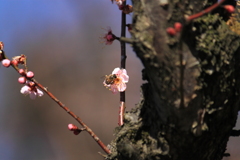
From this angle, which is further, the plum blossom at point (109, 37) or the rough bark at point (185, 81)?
the plum blossom at point (109, 37)

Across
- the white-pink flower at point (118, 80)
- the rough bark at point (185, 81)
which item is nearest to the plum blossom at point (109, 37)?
the white-pink flower at point (118, 80)

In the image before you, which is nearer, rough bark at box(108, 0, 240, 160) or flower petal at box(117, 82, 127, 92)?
rough bark at box(108, 0, 240, 160)

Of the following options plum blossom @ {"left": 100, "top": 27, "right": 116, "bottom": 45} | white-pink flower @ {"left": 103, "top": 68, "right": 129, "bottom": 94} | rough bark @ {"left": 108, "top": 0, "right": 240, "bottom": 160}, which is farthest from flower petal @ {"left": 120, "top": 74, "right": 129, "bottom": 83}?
rough bark @ {"left": 108, "top": 0, "right": 240, "bottom": 160}

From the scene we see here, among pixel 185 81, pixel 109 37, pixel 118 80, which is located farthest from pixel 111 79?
pixel 185 81

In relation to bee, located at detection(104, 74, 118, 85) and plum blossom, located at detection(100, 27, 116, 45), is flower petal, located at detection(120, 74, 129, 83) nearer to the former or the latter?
bee, located at detection(104, 74, 118, 85)

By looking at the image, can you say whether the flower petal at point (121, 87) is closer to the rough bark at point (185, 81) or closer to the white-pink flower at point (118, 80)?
the white-pink flower at point (118, 80)

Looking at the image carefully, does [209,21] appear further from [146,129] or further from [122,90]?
[122,90]
